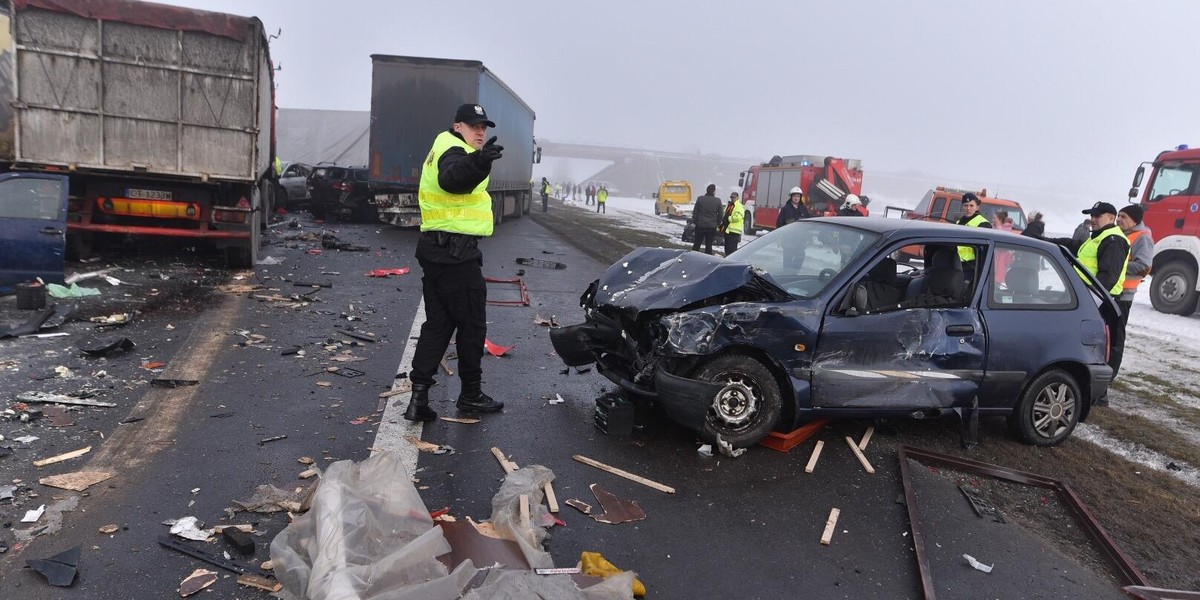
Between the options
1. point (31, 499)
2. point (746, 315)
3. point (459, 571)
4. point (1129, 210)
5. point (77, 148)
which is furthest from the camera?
point (77, 148)

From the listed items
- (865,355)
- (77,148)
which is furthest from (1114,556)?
(77,148)

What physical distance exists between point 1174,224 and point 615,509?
1416cm

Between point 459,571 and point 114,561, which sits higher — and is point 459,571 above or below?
above

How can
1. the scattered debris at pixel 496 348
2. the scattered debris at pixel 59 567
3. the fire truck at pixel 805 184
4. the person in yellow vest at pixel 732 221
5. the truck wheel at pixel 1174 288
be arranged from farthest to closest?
the fire truck at pixel 805 184 → the person in yellow vest at pixel 732 221 → the truck wheel at pixel 1174 288 → the scattered debris at pixel 496 348 → the scattered debris at pixel 59 567

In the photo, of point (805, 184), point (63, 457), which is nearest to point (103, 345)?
point (63, 457)

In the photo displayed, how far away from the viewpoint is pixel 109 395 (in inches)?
189

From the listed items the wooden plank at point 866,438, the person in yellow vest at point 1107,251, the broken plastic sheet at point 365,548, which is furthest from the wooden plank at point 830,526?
the person in yellow vest at point 1107,251

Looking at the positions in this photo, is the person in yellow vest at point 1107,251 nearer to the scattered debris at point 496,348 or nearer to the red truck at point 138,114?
the scattered debris at point 496,348

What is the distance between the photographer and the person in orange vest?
24.1ft

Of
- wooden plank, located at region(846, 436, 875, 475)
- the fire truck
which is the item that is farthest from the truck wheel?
wooden plank, located at region(846, 436, 875, 475)

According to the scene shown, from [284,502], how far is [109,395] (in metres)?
2.22

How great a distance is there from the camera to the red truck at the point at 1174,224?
12547mm

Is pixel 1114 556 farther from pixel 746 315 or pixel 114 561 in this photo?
pixel 114 561

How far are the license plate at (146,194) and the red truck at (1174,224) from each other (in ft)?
52.1
